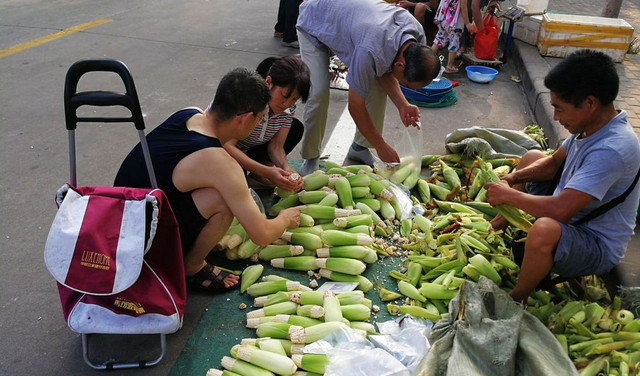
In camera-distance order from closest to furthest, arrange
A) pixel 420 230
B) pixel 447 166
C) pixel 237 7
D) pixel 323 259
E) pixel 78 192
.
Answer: pixel 78 192 < pixel 323 259 < pixel 420 230 < pixel 447 166 < pixel 237 7

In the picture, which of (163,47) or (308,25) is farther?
(163,47)

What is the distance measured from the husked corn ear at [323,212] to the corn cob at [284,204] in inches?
7.8

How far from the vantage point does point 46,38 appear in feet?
24.1

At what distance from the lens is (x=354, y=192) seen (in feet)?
12.2

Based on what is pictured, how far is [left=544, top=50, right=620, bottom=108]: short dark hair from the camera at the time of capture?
2438 millimetres

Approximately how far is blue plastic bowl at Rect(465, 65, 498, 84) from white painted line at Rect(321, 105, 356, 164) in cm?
223

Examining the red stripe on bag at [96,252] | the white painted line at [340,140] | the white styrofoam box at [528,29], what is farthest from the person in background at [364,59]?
the white styrofoam box at [528,29]

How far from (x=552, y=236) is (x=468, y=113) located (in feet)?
11.4

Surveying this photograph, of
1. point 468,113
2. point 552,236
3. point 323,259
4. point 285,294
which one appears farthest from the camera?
point 468,113

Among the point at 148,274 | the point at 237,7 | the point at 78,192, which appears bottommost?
the point at 237,7

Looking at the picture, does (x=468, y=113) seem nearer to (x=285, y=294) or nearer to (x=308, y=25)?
(x=308, y=25)

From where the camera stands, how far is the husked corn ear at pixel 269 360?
96.3 inches

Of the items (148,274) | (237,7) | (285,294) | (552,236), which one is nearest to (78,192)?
(148,274)

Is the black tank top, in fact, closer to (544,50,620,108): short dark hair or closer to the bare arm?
the bare arm
